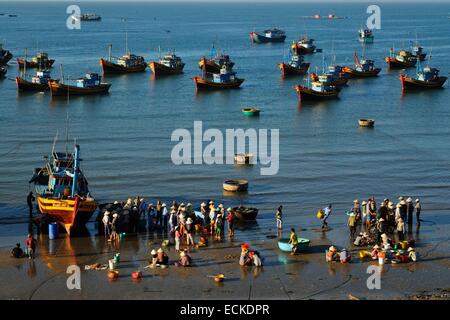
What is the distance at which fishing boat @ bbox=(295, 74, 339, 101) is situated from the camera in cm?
6938

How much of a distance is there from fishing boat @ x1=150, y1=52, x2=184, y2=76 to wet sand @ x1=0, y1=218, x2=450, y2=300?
6214cm

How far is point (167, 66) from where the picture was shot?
297ft

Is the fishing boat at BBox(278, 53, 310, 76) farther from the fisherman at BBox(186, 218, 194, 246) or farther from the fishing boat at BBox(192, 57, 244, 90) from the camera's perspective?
the fisherman at BBox(186, 218, 194, 246)

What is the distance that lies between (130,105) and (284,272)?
149 ft

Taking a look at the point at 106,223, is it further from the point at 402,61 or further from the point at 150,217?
the point at 402,61

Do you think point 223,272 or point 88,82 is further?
point 88,82

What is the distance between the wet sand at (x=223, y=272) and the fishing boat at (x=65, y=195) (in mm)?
997

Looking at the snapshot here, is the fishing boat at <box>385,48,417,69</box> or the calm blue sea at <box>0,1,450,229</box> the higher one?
the fishing boat at <box>385,48,417,69</box>

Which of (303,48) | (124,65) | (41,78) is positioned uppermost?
(303,48)

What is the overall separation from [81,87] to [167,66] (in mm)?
18621

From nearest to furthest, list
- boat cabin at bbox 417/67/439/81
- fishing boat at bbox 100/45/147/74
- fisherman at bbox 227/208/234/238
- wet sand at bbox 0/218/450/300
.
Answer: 1. wet sand at bbox 0/218/450/300
2. fisherman at bbox 227/208/234/238
3. boat cabin at bbox 417/67/439/81
4. fishing boat at bbox 100/45/147/74

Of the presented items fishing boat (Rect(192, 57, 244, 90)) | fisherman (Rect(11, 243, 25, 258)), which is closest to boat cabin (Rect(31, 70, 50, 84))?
fishing boat (Rect(192, 57, 244, 90))

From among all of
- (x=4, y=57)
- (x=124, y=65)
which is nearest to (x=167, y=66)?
(x=124, y=65)
